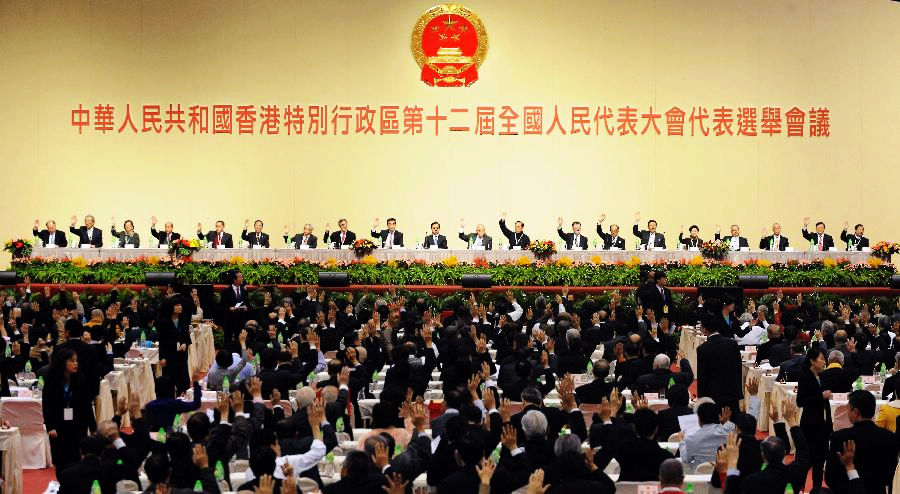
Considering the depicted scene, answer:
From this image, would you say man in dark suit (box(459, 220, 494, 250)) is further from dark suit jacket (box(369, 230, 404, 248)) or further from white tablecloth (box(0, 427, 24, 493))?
white tablecloth (box(0, 427, 24, 493))

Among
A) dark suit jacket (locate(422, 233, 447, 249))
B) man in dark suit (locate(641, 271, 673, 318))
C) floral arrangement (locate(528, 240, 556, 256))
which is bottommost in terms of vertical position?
man in dark suit (locate(641, 271, 673, 318))

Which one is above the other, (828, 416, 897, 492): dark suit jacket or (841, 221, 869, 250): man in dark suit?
(841, 221, 869, 250): man in dark suit

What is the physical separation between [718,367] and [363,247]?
9.55 m

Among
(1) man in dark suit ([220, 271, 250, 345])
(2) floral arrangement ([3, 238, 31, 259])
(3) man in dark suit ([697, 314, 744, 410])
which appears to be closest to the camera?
(3) man in dark suit ([697, 314, 744, 410])

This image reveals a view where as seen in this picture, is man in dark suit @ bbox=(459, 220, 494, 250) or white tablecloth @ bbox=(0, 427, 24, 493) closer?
white tablecloth @ bbox=(0, 427, 24, 493)

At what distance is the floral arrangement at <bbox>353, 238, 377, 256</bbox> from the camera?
18891mm

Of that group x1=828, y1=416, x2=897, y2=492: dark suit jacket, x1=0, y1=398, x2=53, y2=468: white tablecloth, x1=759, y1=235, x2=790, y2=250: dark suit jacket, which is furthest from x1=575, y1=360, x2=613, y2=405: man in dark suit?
x1=759, y1=235, x2=790, y2=250: dark suit jacket

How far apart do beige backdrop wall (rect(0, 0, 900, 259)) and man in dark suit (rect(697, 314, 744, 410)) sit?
1368cm

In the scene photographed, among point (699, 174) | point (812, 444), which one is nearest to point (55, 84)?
point (699, 174)

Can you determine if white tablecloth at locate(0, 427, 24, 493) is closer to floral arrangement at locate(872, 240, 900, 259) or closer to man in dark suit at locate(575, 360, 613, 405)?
man in dark suit at locate(575, 360, 613, 405)

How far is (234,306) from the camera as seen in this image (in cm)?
1547

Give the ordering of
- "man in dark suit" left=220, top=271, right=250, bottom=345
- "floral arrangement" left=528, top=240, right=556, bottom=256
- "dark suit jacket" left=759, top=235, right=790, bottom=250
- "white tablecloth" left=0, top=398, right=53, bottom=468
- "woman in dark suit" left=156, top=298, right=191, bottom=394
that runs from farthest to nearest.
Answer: "dark suit jacket" left=759, top=235, right=790, bottom=250 < "floral arrangement" left=528, top=240, right=556, bottom=256 < "man in dark suit" left=220, top=271, right=250, bottom=345 < "woman in dark suit" left=156, top=298, right=191, bottom=394 < "white tablecloth" left=0, top=398, right=53, bottom=468

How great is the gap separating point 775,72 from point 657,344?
13999 millimetres

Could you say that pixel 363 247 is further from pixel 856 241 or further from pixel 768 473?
pixel 768 473
